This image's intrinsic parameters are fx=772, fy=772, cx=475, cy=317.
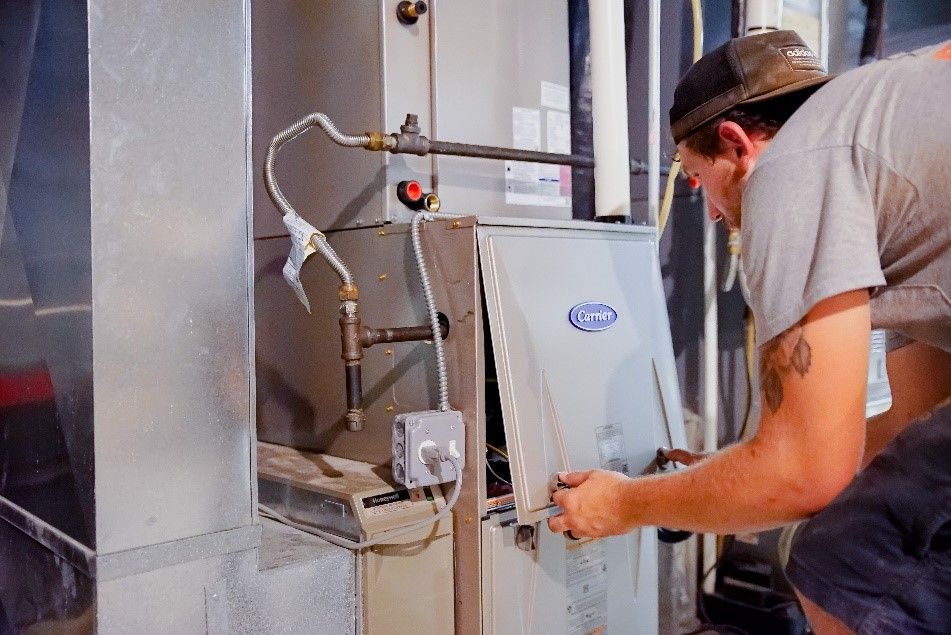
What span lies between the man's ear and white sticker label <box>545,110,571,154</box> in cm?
62

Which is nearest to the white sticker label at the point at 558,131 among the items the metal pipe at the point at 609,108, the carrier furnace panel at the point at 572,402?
the metal pipe at the point at 609,108

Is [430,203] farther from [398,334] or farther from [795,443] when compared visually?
[795,443]

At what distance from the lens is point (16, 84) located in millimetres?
1028

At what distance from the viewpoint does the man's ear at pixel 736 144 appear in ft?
3.48

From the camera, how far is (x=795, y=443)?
84 centimetres

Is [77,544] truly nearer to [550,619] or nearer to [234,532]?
[234,532]

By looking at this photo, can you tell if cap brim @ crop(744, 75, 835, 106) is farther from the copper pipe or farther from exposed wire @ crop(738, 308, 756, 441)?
exposed wire @ crop(738, 308, 756, 441)

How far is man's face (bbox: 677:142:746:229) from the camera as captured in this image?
1.10 metres

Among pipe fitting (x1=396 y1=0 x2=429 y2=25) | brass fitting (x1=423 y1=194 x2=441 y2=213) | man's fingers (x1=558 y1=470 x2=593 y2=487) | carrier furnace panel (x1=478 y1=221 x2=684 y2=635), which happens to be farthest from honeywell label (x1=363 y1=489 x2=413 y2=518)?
pipe fitting (x1=396 y1=0 x2=429 y2=25)

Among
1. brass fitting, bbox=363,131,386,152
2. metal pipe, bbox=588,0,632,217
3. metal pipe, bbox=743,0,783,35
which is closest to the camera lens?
brass fitting, bbox=363,131,386,152

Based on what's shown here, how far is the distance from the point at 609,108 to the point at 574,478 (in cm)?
79

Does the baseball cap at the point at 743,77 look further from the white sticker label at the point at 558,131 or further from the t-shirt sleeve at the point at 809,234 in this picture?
the white sticker label at the point at 558,131

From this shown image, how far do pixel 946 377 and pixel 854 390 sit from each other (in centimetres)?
41

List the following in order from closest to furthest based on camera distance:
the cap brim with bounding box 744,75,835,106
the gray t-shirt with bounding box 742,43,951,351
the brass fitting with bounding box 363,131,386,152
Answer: the gray t-shirt with bounding box 742,43,951,351 → the cap brim with bounding box 744,75,835,106 → the brass fitting with bounding box 363,131,386,152
